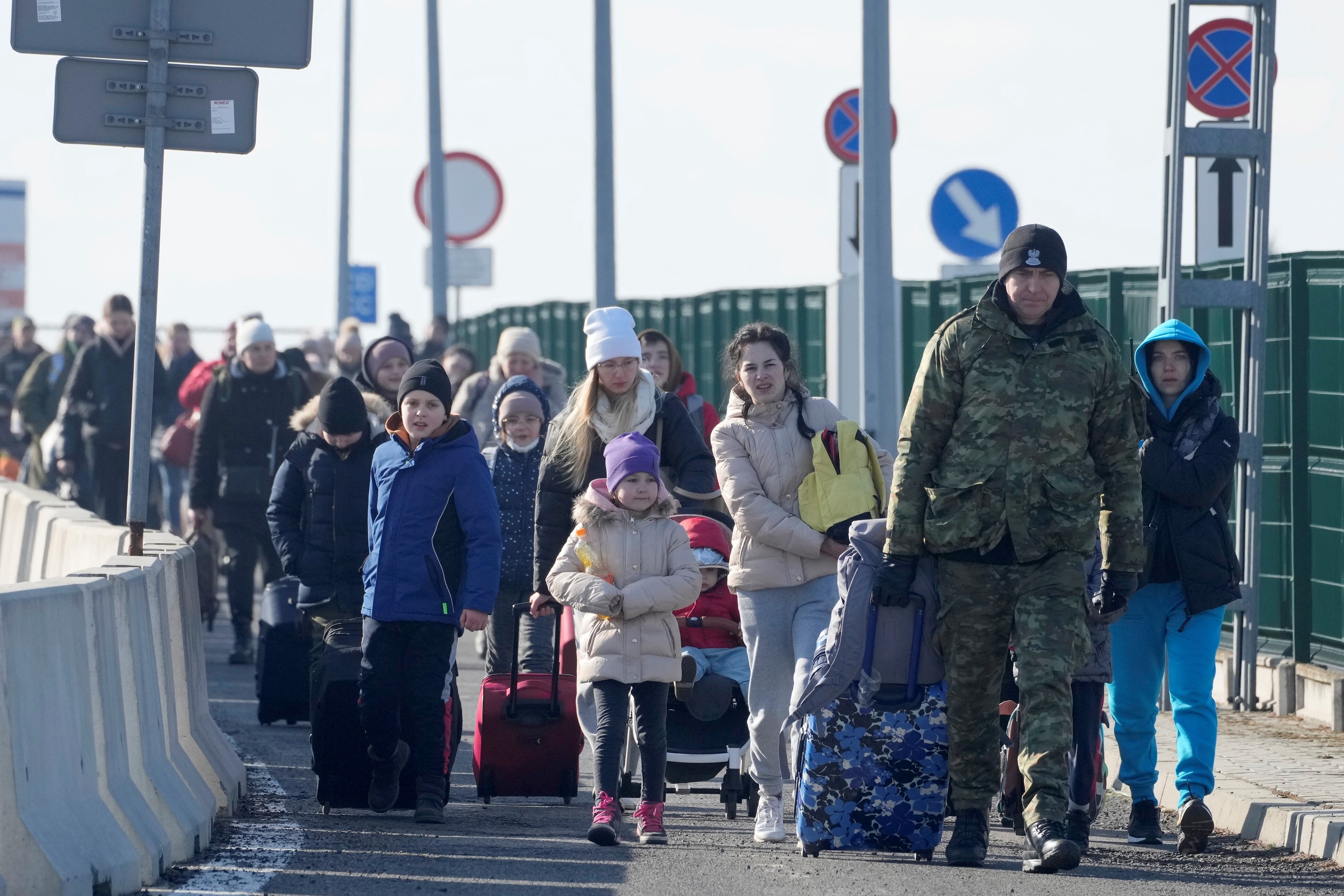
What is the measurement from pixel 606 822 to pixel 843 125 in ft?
27.1

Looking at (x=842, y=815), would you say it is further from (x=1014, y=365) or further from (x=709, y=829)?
(x=1014, y=365)

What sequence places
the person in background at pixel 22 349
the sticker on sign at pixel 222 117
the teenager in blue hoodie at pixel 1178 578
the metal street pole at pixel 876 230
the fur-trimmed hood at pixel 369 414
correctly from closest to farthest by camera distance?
the teenager in blue hoodie at pixel 1178 578 < the sticker on sign at pixel 222 117 < the fur-trimmed hood at pixel 369 414 < the metal street pole at pixel 876 230 < the person in background at pixel 22 349

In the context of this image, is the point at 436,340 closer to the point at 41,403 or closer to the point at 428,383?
the point at 41,403

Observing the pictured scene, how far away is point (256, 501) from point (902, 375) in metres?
6.09

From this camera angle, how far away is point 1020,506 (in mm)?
7809

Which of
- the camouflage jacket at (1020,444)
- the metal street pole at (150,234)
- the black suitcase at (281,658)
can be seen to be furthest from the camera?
the black suitcase at (281,658)

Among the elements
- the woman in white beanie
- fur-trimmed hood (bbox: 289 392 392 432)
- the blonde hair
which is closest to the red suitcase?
the blonde hair

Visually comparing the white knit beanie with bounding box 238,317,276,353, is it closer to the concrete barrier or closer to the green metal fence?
the green metal fence

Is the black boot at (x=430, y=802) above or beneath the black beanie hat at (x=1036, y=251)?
beneath

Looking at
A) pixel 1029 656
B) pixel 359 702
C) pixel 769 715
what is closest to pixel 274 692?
pixel 359 702

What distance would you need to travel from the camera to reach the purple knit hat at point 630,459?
8727 mm

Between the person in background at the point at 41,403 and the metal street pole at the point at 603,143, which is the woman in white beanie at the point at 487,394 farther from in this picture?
the person in background at the point at 41,403

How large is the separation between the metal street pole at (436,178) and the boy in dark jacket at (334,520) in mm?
13763

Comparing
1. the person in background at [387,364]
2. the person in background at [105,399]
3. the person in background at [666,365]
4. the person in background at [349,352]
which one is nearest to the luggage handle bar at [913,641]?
the person in background at [666,365]
